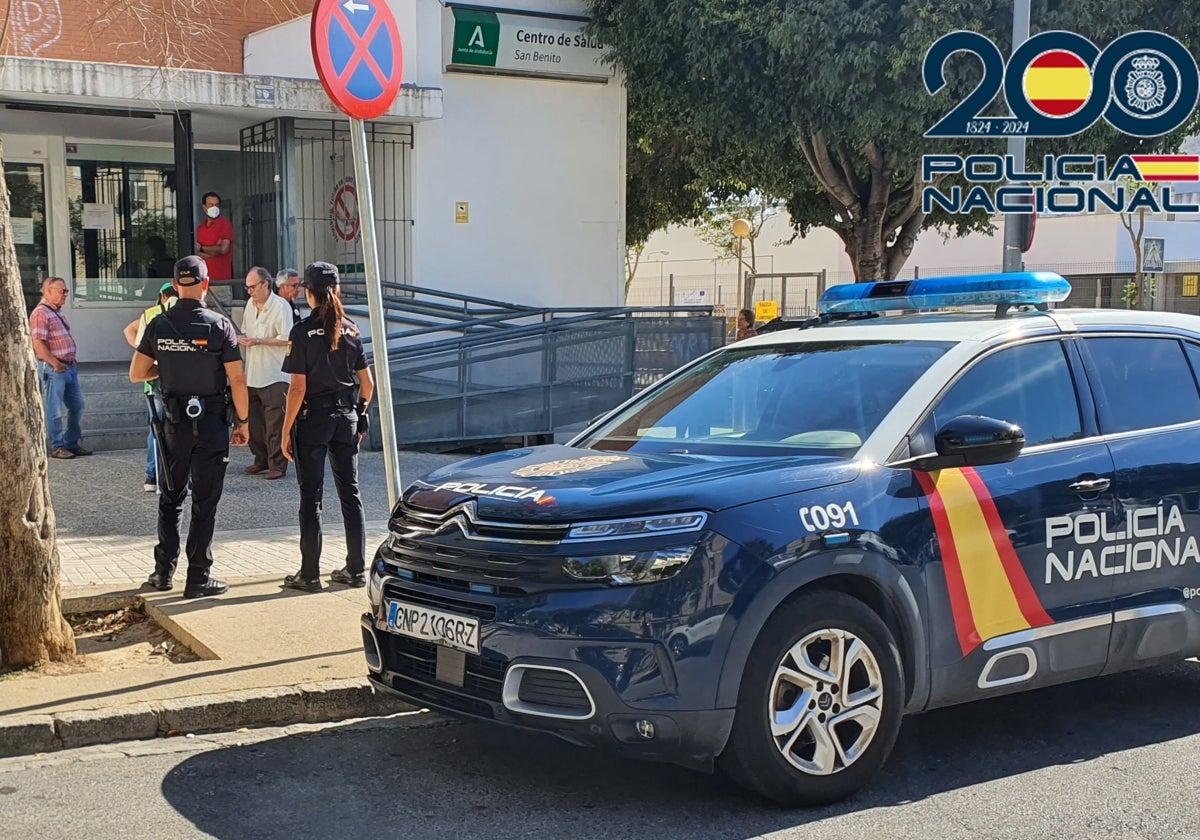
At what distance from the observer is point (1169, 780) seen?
4.69 m

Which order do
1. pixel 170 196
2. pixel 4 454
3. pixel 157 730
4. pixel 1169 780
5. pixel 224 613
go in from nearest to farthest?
pixel 1169 780 → pixel 157 730 → pixel 4 454 → pixel 224 613 → pixel 170 196

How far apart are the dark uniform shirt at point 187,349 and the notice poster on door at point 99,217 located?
10187 millimetres

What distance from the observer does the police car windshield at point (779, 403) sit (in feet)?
15.6

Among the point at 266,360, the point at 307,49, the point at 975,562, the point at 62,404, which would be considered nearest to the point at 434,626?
the point at 975,562

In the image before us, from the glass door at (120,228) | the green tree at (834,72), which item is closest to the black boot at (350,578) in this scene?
the green tree at (834,72)

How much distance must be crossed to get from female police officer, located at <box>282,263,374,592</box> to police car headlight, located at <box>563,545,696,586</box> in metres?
3.38

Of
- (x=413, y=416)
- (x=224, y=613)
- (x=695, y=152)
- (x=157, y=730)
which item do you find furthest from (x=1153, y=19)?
(x=157, y=730)

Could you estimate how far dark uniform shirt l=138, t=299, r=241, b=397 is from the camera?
6.94m

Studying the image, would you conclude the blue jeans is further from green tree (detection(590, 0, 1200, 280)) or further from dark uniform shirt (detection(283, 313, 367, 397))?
green tree (detection(590, 0, 1200, 280))

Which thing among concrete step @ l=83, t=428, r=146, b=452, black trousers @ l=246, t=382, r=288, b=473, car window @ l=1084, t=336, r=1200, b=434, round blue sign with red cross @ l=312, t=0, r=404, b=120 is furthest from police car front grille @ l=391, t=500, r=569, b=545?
concrete step @ l=83, t=428, r=146, b=452

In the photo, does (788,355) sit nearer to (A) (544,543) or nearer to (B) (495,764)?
(A) (544,543)

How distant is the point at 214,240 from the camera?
1446cm

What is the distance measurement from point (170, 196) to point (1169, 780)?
15.0 meters

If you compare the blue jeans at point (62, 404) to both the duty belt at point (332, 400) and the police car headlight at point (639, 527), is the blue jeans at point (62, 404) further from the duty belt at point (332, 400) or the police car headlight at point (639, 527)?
the police car headlight at point (639, 527)
